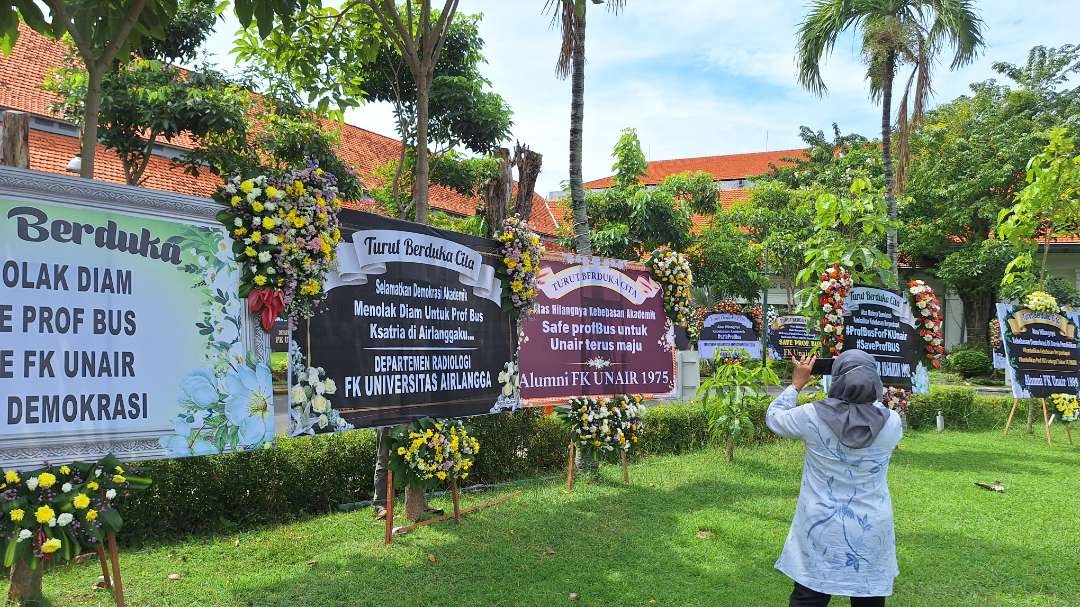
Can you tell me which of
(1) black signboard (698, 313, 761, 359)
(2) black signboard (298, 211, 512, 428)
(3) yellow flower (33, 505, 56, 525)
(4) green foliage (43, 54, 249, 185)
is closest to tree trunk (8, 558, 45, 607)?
(3) yellow flower (33, 505, 56, 525)

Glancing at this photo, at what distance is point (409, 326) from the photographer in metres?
5.43

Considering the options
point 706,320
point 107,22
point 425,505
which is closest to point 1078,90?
point 706,320

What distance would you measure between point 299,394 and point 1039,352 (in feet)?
36.0

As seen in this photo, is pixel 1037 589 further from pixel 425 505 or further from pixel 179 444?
pixel 179 444

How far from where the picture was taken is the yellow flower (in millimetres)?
3238

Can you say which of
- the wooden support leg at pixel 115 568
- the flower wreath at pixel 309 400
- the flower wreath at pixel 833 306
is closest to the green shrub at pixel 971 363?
the flower wreath at pixel 833 306

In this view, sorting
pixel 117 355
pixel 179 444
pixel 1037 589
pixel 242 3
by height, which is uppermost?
pixel 242 3

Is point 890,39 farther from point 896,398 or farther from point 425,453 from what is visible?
point 425,453

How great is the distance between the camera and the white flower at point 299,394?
4.62 meters

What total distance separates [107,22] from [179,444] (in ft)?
8.02

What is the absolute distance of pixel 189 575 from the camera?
4.50 meters

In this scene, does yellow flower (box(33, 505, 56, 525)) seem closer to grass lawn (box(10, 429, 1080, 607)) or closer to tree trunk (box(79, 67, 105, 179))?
grass lawn (box(10, 429, 1080, 607))

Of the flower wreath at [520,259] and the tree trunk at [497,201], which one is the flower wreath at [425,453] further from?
the tree trunk at [497,201]

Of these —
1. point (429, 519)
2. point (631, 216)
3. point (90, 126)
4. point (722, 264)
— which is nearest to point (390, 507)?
point (429, 519)
